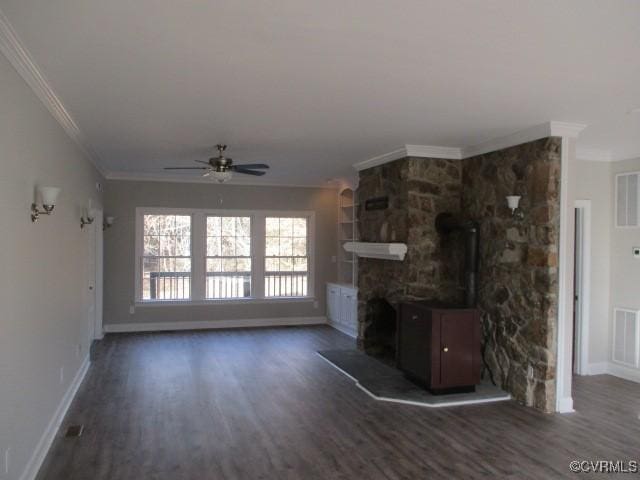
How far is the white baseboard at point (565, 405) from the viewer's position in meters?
4.73

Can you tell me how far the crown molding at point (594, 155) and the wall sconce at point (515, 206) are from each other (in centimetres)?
156

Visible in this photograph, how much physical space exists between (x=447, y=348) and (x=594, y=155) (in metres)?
3.10

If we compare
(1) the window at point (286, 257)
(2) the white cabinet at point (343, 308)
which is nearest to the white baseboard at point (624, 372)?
(2) the white cabinet at point (343, 308)

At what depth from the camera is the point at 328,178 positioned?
8.63 m

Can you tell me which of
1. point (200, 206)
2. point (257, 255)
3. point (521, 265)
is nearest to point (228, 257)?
point (257, 255)

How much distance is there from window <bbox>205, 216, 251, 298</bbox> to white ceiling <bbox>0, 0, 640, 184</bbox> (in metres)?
3.87

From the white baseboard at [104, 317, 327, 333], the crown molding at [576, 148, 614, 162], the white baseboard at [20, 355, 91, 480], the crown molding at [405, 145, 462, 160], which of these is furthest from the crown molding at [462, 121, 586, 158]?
the white baseboard at [104, 317, 327, 333]

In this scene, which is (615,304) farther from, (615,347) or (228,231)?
(228,231)

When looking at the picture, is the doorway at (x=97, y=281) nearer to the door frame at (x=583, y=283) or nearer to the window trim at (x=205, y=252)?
the window trim at (x=205, y=252)

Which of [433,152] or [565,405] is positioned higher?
[433,152]

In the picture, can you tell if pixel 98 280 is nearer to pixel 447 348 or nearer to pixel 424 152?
pixel 424 152

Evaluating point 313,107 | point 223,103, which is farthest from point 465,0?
point 223,103

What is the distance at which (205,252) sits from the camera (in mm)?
8875

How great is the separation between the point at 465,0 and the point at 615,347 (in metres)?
5.49
